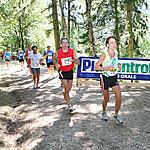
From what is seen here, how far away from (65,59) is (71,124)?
1.99 meters

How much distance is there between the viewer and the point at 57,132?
26.1 feet

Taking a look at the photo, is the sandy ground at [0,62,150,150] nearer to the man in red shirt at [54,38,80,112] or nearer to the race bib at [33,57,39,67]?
the man in red shirt at [54,38,80,112]

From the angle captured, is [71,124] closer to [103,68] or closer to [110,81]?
[110,81]

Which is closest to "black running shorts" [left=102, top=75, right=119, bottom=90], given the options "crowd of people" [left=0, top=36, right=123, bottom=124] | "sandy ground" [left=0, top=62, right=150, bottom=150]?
"crowd of people" [left=0, top=36, right=123, bottom=124]

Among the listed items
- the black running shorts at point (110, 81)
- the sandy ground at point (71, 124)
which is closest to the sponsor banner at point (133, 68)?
the sandy ground at point (71, 124)

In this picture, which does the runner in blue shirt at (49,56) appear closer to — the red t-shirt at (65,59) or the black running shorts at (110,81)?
the red t-shirt at (65,59)

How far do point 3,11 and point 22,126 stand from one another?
31.2 ft

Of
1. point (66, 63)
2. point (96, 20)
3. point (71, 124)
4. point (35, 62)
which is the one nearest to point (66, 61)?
point (66, 63)

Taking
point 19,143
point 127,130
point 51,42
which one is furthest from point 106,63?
point 51,42

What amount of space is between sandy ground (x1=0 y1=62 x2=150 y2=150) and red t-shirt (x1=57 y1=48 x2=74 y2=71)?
138 cm

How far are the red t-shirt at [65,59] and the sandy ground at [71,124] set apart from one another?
1384 millimetres

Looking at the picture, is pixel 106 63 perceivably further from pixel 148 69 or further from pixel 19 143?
pixel 148 69

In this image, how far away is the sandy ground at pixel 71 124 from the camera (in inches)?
282

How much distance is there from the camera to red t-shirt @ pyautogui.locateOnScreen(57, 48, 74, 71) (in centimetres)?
949
